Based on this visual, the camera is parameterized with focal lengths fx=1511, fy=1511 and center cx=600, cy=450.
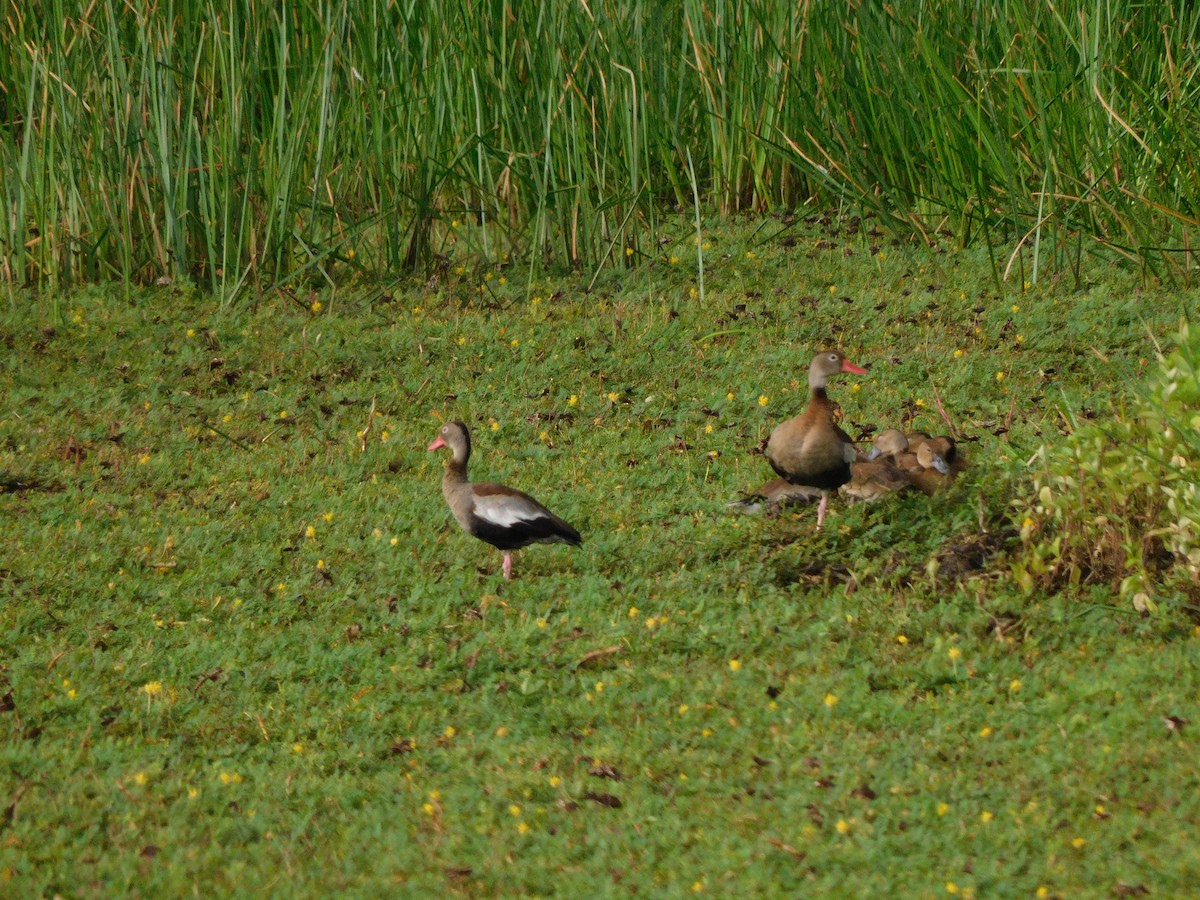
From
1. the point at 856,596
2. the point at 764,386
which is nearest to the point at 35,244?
the point at 764,386

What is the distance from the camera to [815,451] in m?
6.82

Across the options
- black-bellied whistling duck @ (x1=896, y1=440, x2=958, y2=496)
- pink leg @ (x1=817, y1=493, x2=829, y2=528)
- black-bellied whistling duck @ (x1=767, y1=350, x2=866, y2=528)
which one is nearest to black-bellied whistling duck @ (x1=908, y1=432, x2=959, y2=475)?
black-bellied whistling duck @ (x1=896, y1=440, x2=958, y2=496)

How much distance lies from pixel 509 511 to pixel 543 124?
15.2 feet

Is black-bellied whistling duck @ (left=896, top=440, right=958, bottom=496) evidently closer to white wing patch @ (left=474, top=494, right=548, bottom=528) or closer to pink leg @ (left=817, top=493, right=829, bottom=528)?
pink leg @ (left=817, top=493, right=829, bottom=528)

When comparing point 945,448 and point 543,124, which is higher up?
point 543,124

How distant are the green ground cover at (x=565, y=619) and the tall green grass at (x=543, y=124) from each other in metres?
0.46

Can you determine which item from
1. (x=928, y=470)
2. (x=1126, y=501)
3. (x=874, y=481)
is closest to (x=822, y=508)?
(x=874, y=481)

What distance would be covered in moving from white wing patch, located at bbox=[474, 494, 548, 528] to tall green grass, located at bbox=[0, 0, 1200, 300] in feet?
12.2

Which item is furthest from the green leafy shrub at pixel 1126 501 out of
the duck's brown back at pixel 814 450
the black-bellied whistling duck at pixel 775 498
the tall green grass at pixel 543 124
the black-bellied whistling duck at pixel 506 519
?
the tall green grass at pixel 543 124

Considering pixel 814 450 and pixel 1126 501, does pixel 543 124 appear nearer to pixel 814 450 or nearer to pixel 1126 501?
pixel 814 450

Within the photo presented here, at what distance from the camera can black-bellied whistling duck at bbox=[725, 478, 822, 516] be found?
7.21m

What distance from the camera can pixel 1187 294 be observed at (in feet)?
32.5

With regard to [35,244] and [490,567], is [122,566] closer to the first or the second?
[490,567]

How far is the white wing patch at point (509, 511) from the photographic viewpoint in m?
6.61
